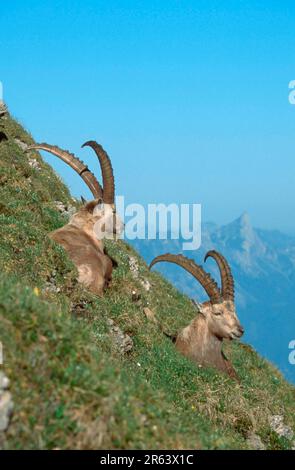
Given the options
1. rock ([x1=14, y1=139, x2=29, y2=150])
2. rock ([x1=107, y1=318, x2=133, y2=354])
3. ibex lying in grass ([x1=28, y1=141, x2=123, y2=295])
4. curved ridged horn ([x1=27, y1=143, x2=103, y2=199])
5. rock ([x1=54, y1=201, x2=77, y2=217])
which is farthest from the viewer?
rock ([x1=14, y1=139, x2=29, y2=150])

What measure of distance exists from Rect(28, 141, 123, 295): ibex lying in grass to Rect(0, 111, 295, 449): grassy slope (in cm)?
93

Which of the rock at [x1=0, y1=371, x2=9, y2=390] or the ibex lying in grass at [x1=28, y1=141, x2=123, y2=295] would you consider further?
the ibex lying in grass at [x1=28, y1=141, x2=123, y2=295]

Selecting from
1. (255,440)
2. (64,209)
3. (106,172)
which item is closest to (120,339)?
(255,440)

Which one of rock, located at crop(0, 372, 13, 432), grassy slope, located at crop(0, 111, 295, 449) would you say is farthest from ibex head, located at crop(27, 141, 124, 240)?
rock, located at crop(0, 372, 13, 432)

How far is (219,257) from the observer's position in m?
16.9

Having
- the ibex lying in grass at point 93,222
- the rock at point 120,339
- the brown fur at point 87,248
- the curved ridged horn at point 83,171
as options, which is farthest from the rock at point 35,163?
the rock at point 120,339

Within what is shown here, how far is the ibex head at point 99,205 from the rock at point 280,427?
23.5ft

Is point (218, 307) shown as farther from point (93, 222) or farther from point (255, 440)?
point (255, 440)

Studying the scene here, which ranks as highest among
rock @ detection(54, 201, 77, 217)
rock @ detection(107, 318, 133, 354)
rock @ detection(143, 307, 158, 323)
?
rock @ detection(54, 201, 77, 217)

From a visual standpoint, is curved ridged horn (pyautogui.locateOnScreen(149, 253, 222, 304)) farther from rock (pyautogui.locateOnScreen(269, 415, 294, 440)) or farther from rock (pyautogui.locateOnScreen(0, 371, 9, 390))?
rock (pyautogui.locateOnScreen(0, 371, 9, 390))

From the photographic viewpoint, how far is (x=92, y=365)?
6.61 meters

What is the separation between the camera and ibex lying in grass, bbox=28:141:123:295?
16.4 m

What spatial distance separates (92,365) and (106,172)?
1113 centimetres

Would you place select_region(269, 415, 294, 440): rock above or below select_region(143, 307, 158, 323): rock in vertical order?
below
